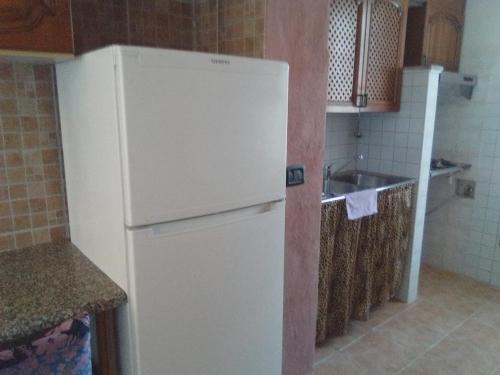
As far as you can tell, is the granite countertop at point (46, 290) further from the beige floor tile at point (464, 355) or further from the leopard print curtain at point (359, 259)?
the beige floor tile at point (464, 355)

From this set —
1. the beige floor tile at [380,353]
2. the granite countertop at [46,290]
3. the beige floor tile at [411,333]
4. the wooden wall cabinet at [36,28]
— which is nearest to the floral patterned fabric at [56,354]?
the granite countertop at [46,290]

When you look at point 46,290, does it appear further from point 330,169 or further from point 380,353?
point 330,169

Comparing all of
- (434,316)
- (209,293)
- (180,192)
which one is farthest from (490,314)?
(180,192)

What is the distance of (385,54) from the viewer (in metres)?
2.38

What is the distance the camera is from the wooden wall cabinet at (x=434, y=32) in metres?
2.58

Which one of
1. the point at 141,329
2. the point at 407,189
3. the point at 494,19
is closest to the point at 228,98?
the point at 141,329

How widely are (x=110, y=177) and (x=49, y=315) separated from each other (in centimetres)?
41

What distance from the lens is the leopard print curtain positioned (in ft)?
6.86

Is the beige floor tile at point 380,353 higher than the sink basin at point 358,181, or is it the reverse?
the sink basin at point 358,181

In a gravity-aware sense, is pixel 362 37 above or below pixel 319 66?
above

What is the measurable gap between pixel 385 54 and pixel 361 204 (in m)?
0.99

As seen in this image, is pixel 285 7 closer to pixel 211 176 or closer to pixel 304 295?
pixel 211 176

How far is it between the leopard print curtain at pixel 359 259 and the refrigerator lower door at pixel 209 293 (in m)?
0.66

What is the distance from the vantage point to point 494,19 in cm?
275
